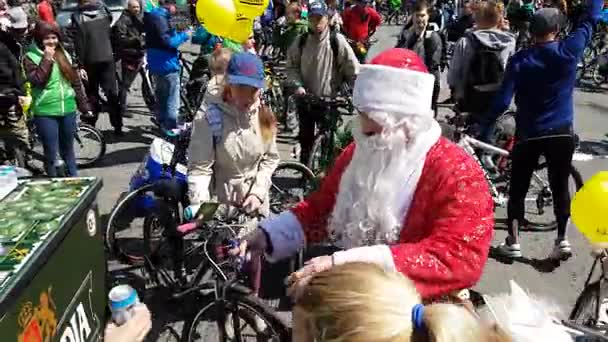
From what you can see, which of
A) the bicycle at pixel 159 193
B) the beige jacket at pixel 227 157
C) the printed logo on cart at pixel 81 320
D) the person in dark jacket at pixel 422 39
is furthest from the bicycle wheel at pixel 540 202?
the printed logo on cart at pixel 81 320

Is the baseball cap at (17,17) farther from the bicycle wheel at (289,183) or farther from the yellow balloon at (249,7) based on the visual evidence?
the bicycle wheel at (289,183)

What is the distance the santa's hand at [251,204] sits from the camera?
12.1 feet

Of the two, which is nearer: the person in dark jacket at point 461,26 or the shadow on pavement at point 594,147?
the shadow on pavement at point 594,147

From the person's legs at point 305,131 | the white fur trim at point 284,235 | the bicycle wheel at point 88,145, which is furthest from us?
the bicycle wheel at point 88,145

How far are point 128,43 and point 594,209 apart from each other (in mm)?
6875

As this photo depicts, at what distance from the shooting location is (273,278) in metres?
4.75

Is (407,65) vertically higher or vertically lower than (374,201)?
higher

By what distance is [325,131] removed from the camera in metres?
6.33

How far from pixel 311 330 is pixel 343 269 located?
152 mm

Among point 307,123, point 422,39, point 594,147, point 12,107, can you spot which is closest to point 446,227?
point 307,123

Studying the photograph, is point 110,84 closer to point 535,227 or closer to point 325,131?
point 325,131

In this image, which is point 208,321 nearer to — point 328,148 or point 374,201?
point 374,201

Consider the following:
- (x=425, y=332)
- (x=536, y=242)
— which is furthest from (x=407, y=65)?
(x=536, y=242)

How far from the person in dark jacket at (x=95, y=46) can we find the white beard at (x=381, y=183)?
6.21 meters
